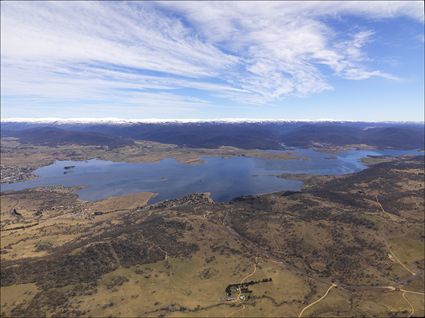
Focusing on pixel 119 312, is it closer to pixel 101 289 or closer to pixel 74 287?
pixel 101 289

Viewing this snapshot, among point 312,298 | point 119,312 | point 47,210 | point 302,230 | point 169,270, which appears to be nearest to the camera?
point 119,312

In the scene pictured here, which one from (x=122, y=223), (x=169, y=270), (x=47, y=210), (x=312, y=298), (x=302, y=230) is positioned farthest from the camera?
(x=47, y=210)

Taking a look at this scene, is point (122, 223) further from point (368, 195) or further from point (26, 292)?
point (368, 195)

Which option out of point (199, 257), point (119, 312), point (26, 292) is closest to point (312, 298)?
point (199, 257)

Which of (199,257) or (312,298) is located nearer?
(312,298)

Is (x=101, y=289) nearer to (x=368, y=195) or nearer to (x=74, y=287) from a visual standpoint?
(x=74, y=287)

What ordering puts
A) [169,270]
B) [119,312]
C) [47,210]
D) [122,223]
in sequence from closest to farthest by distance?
[119,312] → [169,270] → [122,223] → [47,210]

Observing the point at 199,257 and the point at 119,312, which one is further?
the point at 199,257

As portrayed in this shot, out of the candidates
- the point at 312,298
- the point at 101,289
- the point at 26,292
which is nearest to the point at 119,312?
the point at 101,289

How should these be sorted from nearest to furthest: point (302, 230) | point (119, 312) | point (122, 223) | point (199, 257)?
1. point (119, 312)
2. point (199, 257)
3. point (302, 230)
4. point (122, 223)
